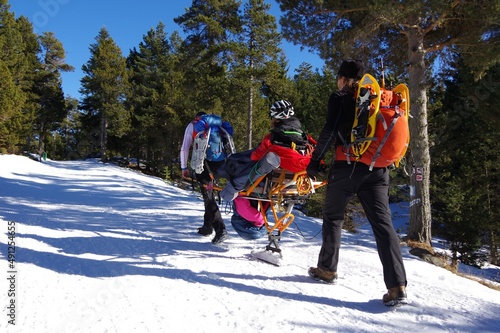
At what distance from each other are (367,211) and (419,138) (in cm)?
554

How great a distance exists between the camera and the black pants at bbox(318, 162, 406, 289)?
113 inches

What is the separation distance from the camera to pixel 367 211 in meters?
3.08

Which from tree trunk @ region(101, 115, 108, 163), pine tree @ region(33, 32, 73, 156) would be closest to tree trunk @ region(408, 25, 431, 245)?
tree trunk @ region(101, 115, 108, 163)

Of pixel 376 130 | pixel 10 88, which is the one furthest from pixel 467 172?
pixel 10 88

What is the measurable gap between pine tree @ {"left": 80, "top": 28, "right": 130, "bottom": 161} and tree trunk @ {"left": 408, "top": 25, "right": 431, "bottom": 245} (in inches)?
1187

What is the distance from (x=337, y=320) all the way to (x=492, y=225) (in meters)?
15.1

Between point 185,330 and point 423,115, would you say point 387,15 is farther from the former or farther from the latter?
point 185,330

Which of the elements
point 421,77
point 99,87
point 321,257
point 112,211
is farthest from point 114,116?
point 321,257

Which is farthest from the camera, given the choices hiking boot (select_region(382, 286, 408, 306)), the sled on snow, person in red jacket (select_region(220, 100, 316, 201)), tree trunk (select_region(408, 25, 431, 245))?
tree trunk (select_region(408, 25, 431, 245))

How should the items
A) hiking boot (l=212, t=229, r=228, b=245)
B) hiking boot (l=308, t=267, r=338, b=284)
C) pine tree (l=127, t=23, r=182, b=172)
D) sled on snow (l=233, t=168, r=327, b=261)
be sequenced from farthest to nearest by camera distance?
pine tree (l=127, t=23, r=182, b=172) < hiking boot (l=212, t=229, r=228, b=245) < sled on snow (l=233, t=168, r=327, b=261) < hiking boot (l=308, t=267, r=338, b=284)

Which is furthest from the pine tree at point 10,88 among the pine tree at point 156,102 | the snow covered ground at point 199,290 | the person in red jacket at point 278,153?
the person in red jacket at point 278,153

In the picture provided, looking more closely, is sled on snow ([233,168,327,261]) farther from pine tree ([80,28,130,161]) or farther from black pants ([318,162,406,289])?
pine tree ([80,28,130,161])

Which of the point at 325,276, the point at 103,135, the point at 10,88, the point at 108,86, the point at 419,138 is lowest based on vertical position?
the point at 325,276

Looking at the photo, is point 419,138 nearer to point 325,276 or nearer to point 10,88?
point 325,276
